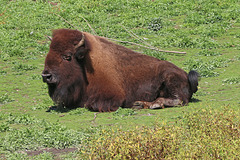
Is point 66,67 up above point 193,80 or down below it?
above

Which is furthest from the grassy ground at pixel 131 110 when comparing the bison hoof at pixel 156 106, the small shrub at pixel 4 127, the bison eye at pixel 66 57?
the bison eye at pixel 66 57

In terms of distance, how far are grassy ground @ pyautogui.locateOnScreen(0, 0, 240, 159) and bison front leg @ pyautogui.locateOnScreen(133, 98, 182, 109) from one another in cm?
34

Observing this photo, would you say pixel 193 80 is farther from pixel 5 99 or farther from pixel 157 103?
pixel 5 99

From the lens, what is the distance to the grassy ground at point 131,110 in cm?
632

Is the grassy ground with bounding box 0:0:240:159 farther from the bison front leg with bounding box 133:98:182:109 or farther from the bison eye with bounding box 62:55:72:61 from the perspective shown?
the bison eye with bounding box 62:55:72:61

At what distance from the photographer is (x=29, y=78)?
1445cm

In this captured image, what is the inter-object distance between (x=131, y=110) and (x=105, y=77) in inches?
43.7

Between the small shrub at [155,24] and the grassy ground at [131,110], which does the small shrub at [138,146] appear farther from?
the small shrub at [155,24]

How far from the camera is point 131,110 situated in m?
10.2

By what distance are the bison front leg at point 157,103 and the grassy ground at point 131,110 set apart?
34 cm

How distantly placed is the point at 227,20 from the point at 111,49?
1067cm

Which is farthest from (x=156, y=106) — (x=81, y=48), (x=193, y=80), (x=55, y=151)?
(x=55, y=151)

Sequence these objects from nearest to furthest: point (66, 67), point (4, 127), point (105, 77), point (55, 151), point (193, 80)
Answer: point (55, 151) < point (4, 127) < point (66, 67) < point (105, 77) < point (193, 80)

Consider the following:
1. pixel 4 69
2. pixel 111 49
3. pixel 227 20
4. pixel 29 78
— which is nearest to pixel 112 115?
pixel 111 49
